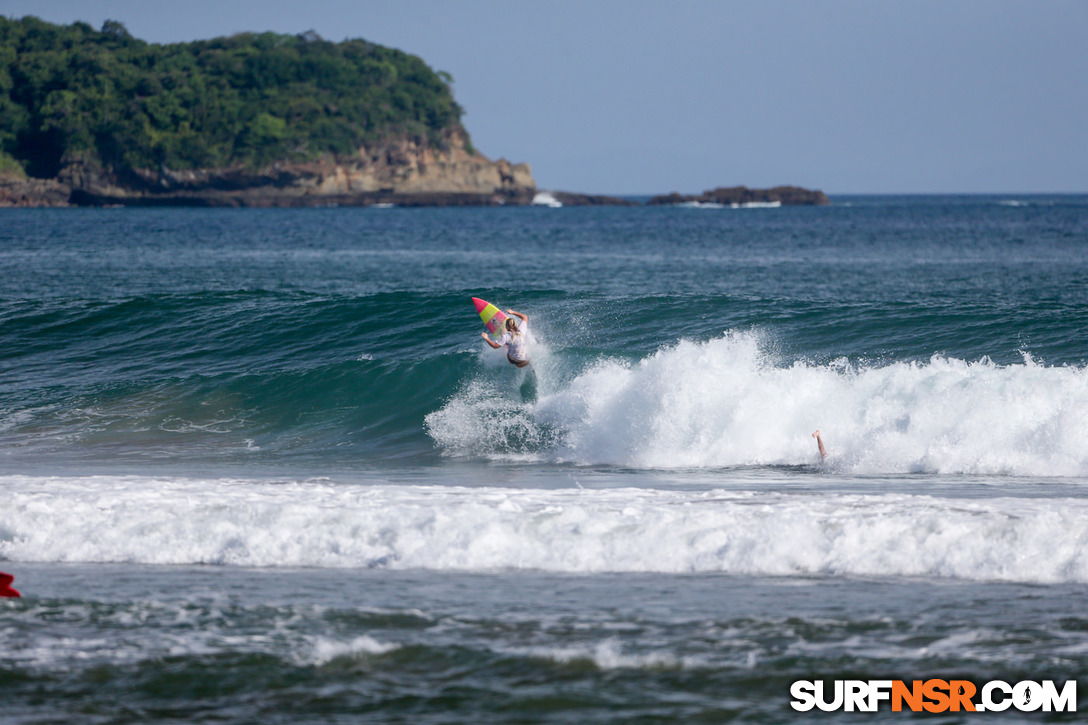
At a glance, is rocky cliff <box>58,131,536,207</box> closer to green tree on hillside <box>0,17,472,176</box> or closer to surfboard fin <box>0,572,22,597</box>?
green tree on hillside <box>0,17,472,176</box>

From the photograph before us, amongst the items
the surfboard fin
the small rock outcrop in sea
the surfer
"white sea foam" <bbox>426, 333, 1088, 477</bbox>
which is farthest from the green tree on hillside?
the surfboard fin

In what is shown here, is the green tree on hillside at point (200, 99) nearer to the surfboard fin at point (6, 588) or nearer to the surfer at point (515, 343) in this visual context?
the surfer at point (515, 343)

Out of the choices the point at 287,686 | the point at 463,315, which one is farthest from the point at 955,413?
the point at 463,315

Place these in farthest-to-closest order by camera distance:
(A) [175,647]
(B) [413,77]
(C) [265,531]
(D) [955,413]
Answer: (B) [413,77]
(D) [955,413]
(C) [265,531]
(A) [175,647]

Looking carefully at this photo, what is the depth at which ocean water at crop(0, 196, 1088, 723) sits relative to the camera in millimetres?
6352

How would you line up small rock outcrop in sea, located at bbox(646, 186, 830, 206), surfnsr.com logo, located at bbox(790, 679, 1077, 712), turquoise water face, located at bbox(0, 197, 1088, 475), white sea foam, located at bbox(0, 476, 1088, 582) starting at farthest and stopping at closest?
1. small rock outcrop in sea, located at bbox(646, 186, 830, 206)
2. turquoise water face, located at bbox(0, 197, 1088, 475)
3. white sea foam, located at bbox(0, 476, 1088, 582)
4. surfnsr.com logo, located at bbox(790, 679, 1077, 712)

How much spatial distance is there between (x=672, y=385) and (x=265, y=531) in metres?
7.10

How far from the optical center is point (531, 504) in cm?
1007

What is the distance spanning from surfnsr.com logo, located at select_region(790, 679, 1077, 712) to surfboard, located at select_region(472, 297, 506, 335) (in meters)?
13.1

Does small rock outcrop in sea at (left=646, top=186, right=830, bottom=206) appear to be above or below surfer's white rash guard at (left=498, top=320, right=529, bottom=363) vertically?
above

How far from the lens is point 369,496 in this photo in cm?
1068

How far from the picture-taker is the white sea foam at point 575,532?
8.38m

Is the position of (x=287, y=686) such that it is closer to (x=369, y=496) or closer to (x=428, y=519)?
(x=428, y=519)

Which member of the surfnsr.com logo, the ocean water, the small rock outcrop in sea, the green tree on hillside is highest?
the green tree on hillside
